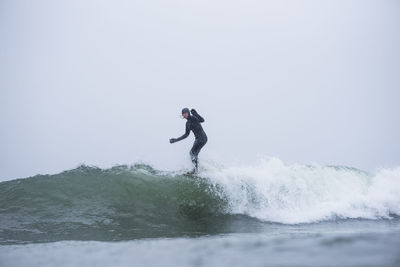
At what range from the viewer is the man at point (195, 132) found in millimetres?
11234

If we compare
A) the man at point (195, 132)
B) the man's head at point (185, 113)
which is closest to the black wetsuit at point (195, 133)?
the man at point (195, 132)

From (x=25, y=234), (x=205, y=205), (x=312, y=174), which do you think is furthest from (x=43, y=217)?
(x=312, y=174)

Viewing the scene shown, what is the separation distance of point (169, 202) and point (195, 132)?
90.5 inches

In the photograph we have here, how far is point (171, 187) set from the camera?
442 inches

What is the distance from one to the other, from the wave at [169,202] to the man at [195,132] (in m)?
0.66

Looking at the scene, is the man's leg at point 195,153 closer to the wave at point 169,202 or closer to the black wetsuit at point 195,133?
the black wetsuit at point 195,133

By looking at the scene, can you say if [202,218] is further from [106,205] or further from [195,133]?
[195,133]

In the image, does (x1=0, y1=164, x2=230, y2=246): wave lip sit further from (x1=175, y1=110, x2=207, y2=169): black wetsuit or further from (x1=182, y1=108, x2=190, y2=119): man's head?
(x1=182, y1=108, x2=190, y2=119): man's head

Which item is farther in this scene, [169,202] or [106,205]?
[169,202]

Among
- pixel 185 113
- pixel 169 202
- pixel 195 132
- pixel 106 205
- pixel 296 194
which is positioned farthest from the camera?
pixel 296 194

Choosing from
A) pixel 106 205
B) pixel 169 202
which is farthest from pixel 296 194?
pixel 106 205

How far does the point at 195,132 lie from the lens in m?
11.4

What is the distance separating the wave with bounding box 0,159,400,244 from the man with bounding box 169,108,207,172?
66 cm

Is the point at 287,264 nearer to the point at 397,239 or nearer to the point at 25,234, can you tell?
the point at 397,239
